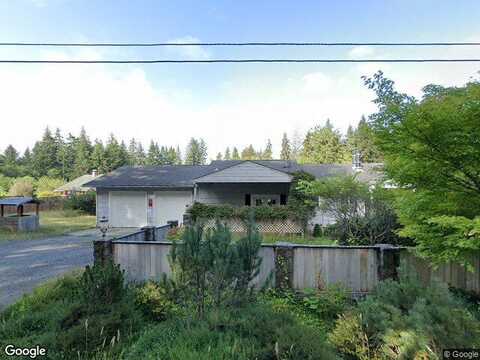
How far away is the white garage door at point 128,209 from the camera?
17844 mm

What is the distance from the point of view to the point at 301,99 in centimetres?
1552

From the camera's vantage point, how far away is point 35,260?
30.0 feet

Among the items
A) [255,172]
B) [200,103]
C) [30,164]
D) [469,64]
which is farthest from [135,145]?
[469,64]

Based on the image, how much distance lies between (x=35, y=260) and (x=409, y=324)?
33.5 feet

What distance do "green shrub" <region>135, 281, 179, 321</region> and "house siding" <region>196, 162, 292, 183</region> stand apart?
10132 millimetres

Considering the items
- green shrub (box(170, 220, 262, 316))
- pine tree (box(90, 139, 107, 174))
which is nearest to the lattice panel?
green shrub (box(170, 220, 262, 316))

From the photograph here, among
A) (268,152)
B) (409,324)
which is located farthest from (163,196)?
(268,152)

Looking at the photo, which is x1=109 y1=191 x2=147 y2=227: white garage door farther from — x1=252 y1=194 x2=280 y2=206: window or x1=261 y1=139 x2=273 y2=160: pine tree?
x1=261 y1=139 x2=273 y2=160: pine tree

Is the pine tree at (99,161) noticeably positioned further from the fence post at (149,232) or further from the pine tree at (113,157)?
the fence post at (149,232)

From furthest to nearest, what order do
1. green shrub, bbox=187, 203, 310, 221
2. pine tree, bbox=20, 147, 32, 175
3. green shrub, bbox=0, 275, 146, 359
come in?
pine tree, bbox=20, 147, 32, 175
green shrub, bbox=187, 203, 310, 221
green shrub, bbox=0, 275, 146, 359

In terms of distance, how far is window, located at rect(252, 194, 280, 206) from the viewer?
56.2 ft

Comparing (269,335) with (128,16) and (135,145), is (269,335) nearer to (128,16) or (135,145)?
(128,16)

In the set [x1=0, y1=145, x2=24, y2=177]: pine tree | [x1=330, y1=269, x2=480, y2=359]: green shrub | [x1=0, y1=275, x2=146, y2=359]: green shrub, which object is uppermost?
[x1=0, y1=145, x2=24, y2=177]: pine tree

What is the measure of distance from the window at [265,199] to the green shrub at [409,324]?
43.5ft
